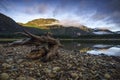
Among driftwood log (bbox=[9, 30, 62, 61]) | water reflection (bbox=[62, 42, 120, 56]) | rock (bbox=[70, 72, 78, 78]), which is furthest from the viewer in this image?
water reflection (bbox=[62, 42, 120, 56])

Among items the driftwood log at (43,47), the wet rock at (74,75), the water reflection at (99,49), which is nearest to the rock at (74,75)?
the wet rock at (74,75)

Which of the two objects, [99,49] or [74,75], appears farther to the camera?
[99,49]

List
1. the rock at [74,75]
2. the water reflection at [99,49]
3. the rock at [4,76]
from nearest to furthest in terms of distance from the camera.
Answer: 1. the rock at [4,76]
2. the rock at [74,75]
3. the water reflection at [99,49]

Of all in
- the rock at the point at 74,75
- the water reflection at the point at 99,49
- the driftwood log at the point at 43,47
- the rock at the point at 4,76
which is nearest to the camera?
the rock at the point at 4,76

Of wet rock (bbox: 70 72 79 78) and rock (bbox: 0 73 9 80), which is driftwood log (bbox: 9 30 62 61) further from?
rock (bbox: 0 73 9 80)

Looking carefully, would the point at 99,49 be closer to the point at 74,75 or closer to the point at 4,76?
the point at 74,75

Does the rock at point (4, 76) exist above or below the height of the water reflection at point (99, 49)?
above

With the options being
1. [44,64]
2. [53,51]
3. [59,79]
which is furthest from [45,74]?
[53,51]

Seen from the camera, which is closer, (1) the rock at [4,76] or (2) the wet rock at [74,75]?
(1) the rock at [4,76]

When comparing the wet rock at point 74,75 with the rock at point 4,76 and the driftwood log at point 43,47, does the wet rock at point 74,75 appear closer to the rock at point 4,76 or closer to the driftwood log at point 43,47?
the driftwood log at point 43,47

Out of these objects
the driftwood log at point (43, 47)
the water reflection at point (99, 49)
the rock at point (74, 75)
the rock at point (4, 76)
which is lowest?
the water reflection at point (99, 49)

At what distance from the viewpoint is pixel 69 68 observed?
34.7 ft

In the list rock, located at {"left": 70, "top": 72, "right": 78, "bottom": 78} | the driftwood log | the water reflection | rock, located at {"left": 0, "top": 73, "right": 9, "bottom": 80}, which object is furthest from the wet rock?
the water reflection

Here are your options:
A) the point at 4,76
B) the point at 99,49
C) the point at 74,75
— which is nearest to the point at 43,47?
the point at 74,75
